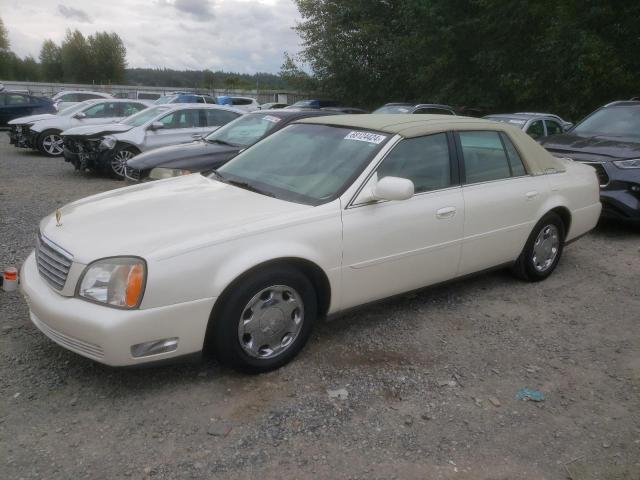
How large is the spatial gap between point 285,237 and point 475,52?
801 inches

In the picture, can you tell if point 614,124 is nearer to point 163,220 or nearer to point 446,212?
point 446,212

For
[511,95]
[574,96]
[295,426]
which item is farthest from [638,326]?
[511,95]

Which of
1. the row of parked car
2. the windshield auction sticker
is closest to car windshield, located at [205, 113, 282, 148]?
the row of parked car

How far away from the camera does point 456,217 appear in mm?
4176

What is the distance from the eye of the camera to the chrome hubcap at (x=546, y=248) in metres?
5.12

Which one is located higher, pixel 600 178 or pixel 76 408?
pixel 600 178

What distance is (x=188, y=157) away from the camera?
761 centimetres

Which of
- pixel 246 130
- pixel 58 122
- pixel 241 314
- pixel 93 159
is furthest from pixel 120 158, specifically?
pixel 241 314

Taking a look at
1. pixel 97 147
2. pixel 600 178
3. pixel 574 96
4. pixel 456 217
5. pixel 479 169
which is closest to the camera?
pixel 456 217

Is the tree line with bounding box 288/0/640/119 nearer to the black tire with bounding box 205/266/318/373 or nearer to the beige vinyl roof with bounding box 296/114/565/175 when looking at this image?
the beige vinyl roof with bounding box 296/114/565/175

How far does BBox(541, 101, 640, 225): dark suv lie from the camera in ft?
21.9

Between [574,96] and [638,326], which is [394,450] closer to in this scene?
[638,326]

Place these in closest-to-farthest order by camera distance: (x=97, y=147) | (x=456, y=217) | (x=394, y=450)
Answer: (x=394, y=450) → (x=456, y=217) → (x=97, y=147)

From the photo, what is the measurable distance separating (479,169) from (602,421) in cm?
215
